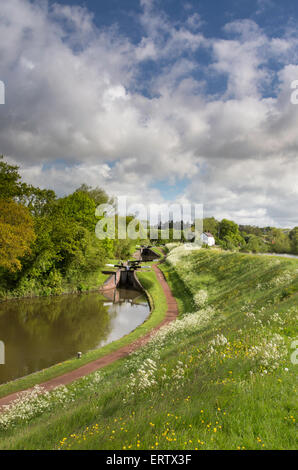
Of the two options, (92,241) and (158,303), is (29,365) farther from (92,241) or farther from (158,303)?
(92,241)

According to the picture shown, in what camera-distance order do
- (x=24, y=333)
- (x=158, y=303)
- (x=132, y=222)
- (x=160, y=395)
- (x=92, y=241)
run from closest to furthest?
(x=160, y=395), (x=24, y=333), (x=158, y=303), (x=92, y=241), (x=132, y=222)

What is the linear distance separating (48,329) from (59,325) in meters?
1.42

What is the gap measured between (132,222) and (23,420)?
287 ft

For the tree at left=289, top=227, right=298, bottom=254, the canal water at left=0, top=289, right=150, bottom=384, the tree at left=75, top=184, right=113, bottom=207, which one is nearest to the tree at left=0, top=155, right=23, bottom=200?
the canal water at left=0, top=289, right=150, bottom=384

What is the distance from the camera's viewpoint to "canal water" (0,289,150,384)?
1875cm

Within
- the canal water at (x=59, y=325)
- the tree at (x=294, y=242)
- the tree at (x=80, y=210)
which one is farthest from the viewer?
the tree at (x=294, y=242)

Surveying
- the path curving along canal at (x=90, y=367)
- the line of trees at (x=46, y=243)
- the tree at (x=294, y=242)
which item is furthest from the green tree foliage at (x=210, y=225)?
the path curving along canal at (x=90, y=367)

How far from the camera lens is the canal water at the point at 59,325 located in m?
18.8

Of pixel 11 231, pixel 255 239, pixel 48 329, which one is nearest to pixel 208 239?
pixel 255 239

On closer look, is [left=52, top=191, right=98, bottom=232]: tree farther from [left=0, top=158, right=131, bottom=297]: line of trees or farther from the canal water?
the canal water

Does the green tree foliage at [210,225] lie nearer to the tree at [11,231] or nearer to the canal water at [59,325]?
the canal water at [59,325]

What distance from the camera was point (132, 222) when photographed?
96.4 metres
